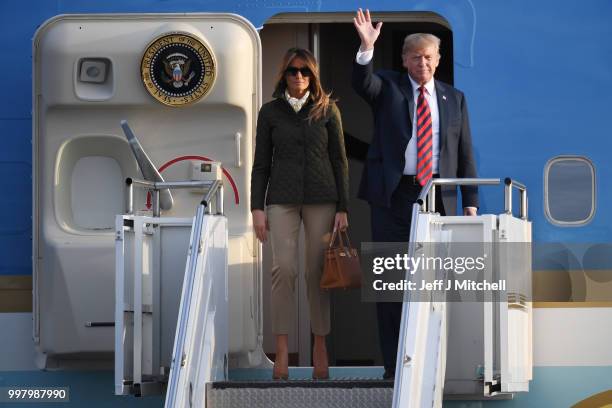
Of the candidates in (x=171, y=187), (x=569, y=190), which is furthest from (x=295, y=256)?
(x=569, y=190)

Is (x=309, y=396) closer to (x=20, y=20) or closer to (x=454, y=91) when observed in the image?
(x=454, y=91)

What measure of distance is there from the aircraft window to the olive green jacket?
56.2 inches

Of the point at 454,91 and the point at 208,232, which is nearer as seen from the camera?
the point at 208,232

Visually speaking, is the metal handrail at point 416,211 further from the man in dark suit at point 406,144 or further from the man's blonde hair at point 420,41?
the man's blonde hair at point 420,41

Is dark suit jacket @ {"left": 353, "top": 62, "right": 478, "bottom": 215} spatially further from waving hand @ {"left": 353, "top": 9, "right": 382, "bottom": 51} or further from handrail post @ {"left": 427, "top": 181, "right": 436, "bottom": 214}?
handrail post @ {"left": 427, "top": 181, "right": 436, "bottom": 214}

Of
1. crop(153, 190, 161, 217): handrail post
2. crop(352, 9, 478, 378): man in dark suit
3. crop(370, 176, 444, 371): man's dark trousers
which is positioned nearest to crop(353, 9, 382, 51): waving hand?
crop(352, 9, 478, 378): man in dark suit

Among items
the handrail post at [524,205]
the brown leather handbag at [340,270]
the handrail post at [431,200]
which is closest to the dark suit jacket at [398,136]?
the handrail post at [524,205]

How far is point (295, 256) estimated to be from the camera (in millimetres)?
8984

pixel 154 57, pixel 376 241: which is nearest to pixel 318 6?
pixel 154 57

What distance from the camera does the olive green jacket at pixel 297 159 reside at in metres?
8.91

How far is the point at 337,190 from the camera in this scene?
897cm

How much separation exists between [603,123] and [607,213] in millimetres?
564

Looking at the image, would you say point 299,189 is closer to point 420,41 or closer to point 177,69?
point 420,41

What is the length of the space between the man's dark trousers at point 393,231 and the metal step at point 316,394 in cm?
31
